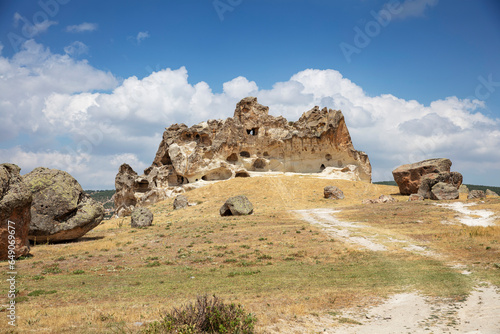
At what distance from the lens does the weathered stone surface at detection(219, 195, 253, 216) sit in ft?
113

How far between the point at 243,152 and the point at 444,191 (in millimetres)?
39771

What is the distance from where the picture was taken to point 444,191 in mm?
37188

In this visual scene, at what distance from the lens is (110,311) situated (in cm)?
884

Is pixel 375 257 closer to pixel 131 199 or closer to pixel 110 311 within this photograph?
pixel 110 311

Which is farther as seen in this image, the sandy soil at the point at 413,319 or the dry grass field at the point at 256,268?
the dry grass field at the point at 256,268

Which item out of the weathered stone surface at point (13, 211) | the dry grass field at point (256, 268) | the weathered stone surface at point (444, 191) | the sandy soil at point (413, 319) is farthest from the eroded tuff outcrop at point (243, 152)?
the sandy soil at point (413, 319)

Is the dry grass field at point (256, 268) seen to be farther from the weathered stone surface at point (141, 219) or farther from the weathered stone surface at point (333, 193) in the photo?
the weathered stone surface at point (333, 193)

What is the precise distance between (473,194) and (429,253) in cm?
2486

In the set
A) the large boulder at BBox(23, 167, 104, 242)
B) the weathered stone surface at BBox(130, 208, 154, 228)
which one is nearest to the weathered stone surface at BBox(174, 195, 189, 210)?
the weathered stone surface at BBox(130, 208, 154, 228)

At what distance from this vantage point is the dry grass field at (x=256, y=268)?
9141mm

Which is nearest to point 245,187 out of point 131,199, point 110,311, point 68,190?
point 131,199

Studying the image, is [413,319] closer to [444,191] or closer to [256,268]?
[256,268]

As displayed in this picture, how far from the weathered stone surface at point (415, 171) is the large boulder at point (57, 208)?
3814cm

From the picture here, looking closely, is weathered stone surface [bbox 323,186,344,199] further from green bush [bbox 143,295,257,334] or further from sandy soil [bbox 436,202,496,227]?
green bush [bbox 143,295,257,334]
